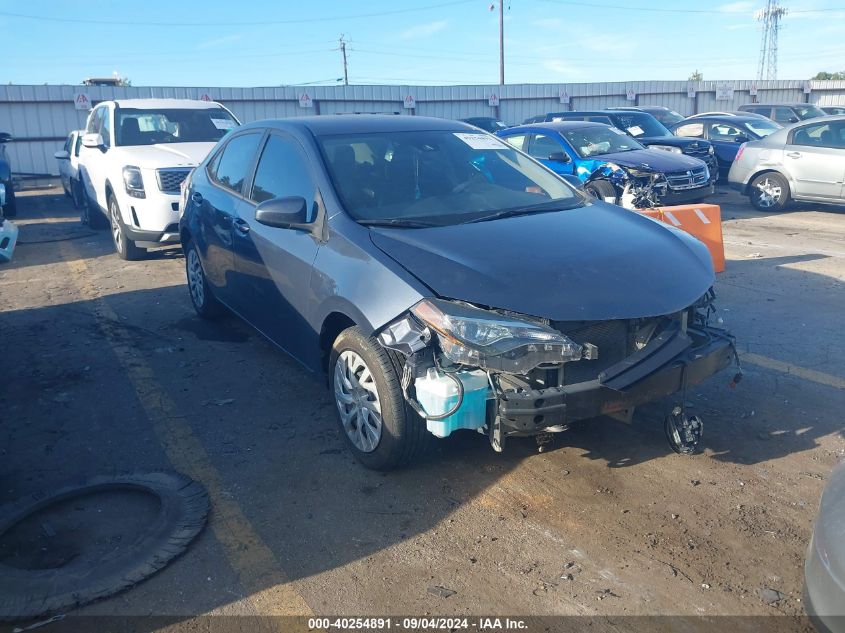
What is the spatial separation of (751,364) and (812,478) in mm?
1711

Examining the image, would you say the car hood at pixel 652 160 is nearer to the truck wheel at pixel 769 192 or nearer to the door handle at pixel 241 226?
the truck wheel at pixel 769 192

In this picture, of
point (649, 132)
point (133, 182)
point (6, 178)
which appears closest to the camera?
point (133, 182)

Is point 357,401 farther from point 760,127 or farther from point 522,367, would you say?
point 760,127

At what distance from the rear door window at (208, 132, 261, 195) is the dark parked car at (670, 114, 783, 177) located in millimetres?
Result: 13048

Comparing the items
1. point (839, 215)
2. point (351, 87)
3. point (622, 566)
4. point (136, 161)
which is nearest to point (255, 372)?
point (622, 566)

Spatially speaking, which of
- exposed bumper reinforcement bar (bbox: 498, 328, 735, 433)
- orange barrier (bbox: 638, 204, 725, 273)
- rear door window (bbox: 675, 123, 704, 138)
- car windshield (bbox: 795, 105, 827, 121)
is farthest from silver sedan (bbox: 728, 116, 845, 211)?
exposed bumper reinforcement bar (bbox: 498, 328, 735, 433)

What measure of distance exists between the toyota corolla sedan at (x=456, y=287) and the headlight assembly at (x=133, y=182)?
14.9ft

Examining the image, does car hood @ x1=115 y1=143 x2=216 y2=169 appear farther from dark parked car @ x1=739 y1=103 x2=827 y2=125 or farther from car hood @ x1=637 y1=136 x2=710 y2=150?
dark parked car @ x1=739 y1=103 x2=827 y2=125

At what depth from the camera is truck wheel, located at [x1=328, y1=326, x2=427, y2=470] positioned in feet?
11.9

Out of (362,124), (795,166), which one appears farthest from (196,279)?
(795,166)

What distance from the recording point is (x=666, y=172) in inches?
466

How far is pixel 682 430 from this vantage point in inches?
152

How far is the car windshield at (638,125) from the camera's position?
1573 cm

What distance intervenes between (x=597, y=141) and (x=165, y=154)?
23.4 ft
